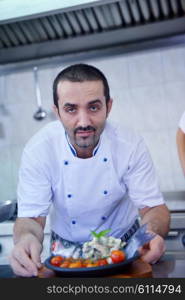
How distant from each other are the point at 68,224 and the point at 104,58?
2.07ft

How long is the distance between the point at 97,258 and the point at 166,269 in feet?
0.51

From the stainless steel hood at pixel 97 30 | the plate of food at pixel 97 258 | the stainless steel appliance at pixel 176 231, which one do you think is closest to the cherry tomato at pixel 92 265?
the plate of food at pixel 97 258

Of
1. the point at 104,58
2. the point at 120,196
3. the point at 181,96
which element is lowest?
the point at 120,196

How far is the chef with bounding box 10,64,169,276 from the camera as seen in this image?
37.9 inches

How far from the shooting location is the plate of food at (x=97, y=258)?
2.17 feet

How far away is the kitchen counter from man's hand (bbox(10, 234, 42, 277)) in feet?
0.09

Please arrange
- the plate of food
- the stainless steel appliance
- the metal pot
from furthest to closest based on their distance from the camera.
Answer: the stainless steel appliance
the metal pot
the plate of food

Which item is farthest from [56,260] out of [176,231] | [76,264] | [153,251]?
[176,231]

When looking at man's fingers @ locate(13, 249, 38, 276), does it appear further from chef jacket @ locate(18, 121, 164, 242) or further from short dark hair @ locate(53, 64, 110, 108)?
short dark hair @ locate(53, 64, 110, 108)

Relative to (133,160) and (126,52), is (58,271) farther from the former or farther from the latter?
(126,52)

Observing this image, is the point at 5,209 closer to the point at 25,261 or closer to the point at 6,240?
the point at 6,240

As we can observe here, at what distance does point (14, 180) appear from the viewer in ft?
4.67

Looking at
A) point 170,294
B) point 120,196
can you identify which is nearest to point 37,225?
point 120,196

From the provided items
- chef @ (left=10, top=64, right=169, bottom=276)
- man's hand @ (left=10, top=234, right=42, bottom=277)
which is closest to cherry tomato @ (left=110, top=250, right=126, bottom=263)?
man's hand @ (left=10, top=234, right=42, bottom=277)
